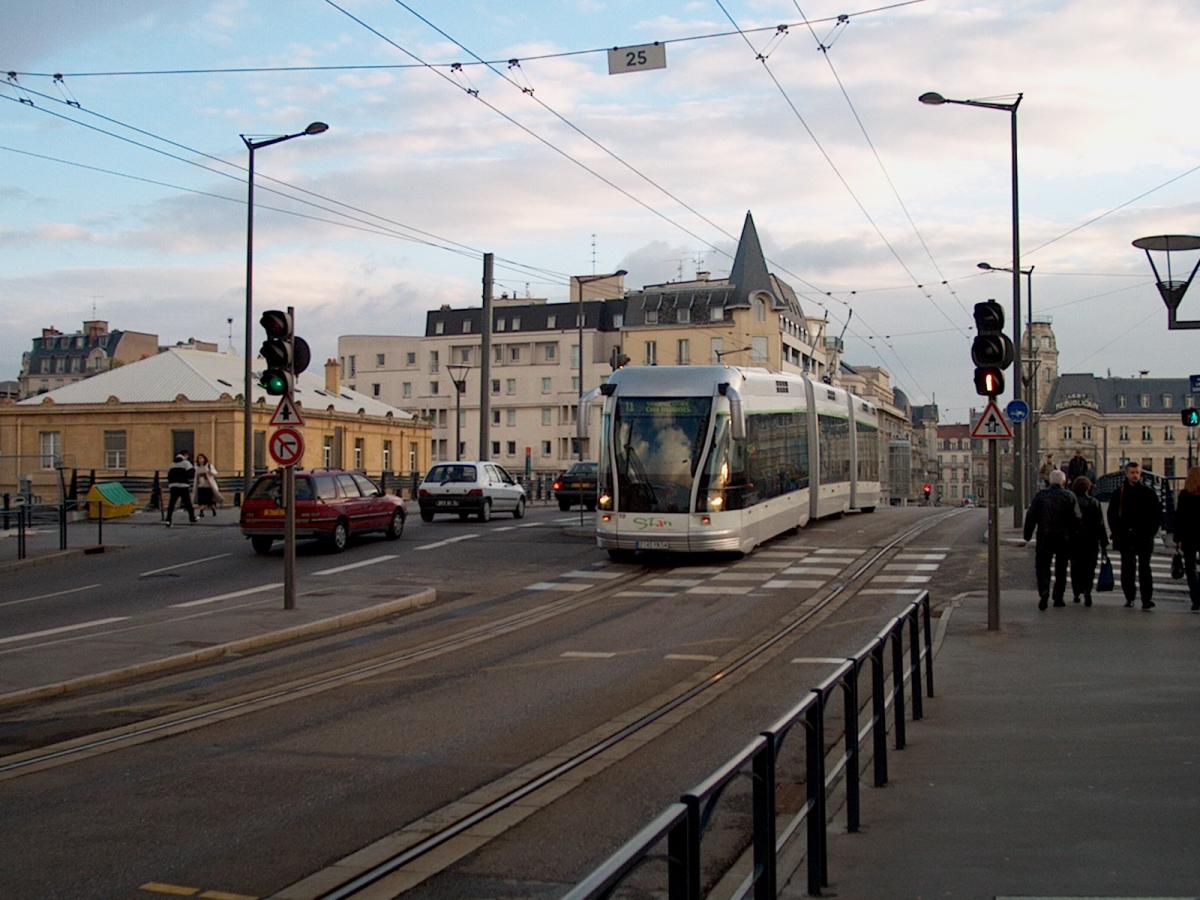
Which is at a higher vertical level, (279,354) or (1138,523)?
(279,354)

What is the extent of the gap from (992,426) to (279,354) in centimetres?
881

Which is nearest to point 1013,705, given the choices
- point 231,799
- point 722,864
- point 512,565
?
point 722,864

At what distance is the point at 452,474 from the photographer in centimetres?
3522

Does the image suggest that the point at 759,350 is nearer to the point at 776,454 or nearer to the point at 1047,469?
the point at 1047,469

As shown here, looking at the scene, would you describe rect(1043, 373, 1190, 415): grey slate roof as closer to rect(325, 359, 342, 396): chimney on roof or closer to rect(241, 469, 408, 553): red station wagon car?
rect(325, 359, 342, 396): chimney on roof

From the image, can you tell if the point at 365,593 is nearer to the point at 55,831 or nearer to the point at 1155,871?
the point at 55,831

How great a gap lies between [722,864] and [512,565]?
18.4 m

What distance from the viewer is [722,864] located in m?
5.85

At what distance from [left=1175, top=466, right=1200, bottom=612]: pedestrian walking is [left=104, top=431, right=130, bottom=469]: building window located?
174 feet

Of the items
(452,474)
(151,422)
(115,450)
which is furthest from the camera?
(115,450)

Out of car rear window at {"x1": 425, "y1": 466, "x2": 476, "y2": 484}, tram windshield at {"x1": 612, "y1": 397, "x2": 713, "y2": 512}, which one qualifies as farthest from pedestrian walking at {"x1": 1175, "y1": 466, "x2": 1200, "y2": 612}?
car rear window at {"x1": 425, "y1": 466, "x2": 476, "y2": 484}

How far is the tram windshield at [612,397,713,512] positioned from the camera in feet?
74.3

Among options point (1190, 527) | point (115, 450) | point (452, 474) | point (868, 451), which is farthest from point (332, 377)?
point (1190, 527)

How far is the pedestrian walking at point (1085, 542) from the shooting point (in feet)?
57.0
